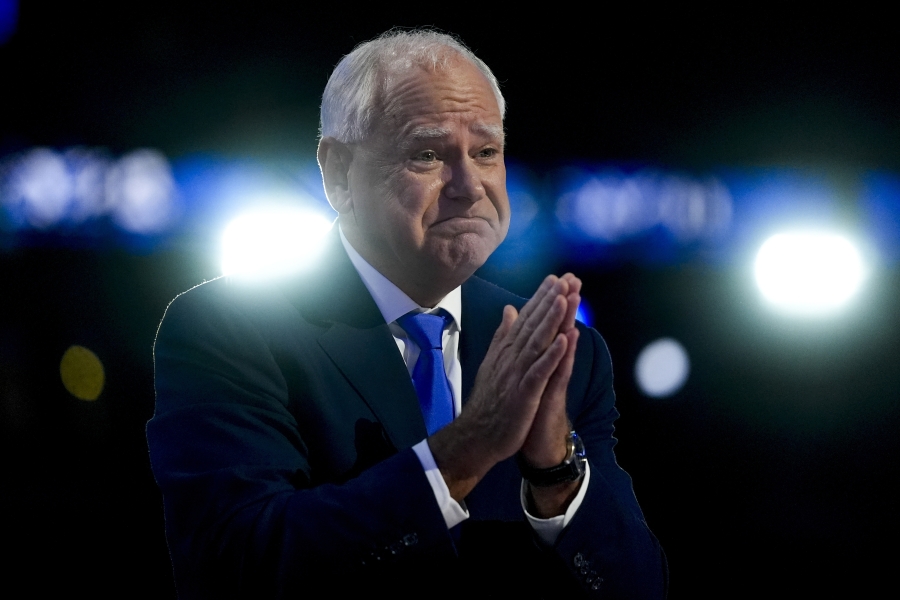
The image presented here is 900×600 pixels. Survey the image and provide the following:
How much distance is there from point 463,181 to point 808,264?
3.22 metres

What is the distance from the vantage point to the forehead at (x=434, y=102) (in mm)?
1653

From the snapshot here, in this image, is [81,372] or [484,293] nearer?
[484,293]

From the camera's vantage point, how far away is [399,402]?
154 cm

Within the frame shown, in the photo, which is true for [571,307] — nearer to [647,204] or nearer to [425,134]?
[425,134]

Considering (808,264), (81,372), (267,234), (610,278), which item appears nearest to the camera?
(267,234)

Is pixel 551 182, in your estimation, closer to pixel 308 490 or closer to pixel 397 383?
pixel 397 383

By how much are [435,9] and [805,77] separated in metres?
1.86

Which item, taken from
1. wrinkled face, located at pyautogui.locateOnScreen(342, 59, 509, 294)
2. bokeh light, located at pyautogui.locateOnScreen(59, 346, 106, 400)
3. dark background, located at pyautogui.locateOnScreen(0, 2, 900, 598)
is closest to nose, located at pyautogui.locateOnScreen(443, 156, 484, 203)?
wrinkled face, located at pyautogui.locateOnScreen(342, 59, 509, 294)

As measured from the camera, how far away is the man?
1294 mm

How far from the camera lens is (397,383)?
1549mm

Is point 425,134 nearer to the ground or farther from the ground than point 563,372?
farther from the ground

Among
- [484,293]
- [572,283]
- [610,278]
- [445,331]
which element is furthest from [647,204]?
[572,283]

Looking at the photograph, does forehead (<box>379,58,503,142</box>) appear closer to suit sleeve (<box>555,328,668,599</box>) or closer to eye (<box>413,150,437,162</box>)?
eye (<box>413,150,437,162</box>)

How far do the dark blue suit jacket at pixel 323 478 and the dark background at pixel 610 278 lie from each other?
225 centimetres
